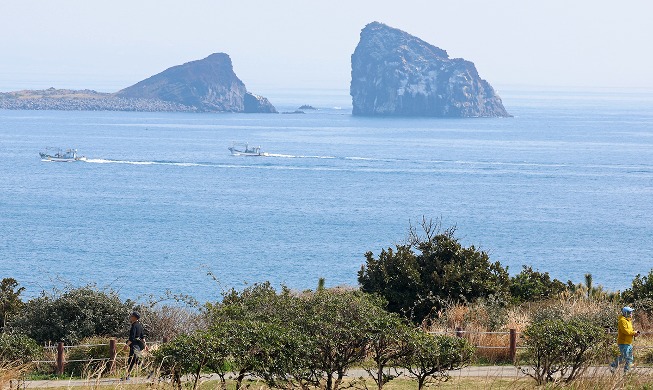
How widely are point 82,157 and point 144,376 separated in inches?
4670

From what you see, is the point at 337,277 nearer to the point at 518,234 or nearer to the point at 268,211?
the point at 518,234

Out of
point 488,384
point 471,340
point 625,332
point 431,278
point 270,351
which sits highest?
point 270,351

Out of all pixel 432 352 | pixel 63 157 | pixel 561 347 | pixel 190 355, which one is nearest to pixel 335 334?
pixel 432 352

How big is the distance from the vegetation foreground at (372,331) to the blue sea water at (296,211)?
669 centimetres

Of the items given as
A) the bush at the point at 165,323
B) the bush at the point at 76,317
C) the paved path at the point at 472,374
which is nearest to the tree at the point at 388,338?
the paved path at the point at 472,374

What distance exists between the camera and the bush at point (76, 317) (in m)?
22.1

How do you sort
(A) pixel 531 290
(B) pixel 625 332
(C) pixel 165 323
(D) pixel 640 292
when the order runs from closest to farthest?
(B) pixel 625 332 → (C) pixel 165 323 → (D) pixel 640 292 → (A) pixel 531 290

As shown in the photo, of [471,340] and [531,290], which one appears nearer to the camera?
[471,340]

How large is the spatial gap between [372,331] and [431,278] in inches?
452

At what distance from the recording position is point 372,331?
43.3 feet

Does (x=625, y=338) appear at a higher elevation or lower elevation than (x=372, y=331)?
lower

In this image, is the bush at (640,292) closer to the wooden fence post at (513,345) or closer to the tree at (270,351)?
the wooden fence post at (513,345)

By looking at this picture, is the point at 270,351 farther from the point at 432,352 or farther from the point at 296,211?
the point at 296,211

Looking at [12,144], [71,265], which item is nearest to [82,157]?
[12,144]
